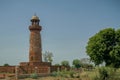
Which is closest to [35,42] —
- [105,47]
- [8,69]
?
[8,69]

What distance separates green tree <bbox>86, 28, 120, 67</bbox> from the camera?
3643 centimetres

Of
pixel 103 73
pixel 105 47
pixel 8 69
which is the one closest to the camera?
pixel 103 73

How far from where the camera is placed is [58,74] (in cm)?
4522

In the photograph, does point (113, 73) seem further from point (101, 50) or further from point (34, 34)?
point (34, 34)

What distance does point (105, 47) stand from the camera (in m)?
36.5

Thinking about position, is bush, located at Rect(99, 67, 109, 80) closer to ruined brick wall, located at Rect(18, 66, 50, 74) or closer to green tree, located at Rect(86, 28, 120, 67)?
green tree, located at Rect(86, 28, 120, 67)

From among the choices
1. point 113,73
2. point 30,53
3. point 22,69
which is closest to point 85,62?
point 30,53

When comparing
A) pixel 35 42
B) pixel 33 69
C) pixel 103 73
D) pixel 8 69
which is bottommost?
pixel 103 73

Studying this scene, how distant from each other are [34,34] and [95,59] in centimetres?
2141

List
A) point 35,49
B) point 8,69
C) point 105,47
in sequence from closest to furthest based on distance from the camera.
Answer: point 105,47, point 8,69, point 35,49

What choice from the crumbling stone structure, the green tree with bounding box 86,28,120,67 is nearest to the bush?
the green tree with bounding box 86,28,120,67

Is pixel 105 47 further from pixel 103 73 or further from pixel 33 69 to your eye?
pixel 33 69

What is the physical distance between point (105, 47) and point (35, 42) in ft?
72.2

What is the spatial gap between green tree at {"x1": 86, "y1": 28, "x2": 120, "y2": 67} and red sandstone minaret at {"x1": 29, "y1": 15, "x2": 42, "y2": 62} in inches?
767
